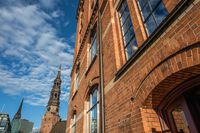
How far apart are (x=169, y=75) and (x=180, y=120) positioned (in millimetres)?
973

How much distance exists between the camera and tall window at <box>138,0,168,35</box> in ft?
10.5

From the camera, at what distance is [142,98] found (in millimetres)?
2945

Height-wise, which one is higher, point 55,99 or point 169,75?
point 55,99

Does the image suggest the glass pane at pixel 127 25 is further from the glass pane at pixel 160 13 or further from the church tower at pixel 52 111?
the church tower at pixel 52 111

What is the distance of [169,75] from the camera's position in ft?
7.88

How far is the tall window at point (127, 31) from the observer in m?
4.25

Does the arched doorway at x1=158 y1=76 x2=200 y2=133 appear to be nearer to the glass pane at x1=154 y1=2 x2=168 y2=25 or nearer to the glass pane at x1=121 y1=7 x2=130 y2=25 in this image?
the glass pane at x1=154 y1=2 x2=168 y2=25

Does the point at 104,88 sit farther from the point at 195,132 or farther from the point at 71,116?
the point at 71,116

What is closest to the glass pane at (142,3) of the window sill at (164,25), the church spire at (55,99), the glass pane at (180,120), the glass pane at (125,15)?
the glass pane at (125,15)

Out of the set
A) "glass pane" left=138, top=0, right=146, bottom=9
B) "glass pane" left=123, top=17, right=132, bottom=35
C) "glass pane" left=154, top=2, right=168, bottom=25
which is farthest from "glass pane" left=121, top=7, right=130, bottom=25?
"glass pane" left=154, top=2, right=168, bottom=25

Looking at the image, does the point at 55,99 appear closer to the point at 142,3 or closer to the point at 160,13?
the point at 142,3

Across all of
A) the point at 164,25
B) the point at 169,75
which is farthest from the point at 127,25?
the point at 169,75

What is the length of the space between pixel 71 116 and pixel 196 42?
8.87 metres

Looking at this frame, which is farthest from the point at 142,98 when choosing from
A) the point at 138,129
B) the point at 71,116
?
the point at 71,116
